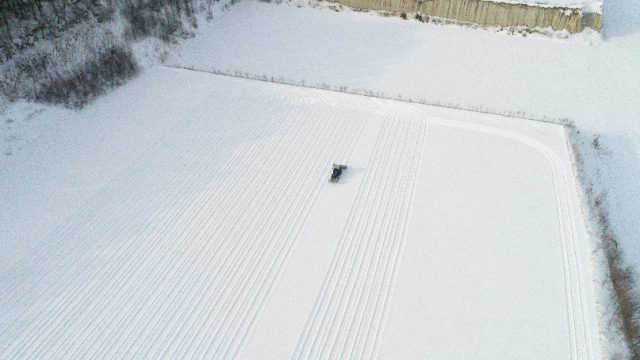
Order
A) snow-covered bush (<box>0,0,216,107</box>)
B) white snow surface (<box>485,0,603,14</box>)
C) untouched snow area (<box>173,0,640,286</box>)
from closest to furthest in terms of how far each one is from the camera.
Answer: snow-covered bush (<box>0,0,216,107</box>) < untouched snow area (<box>173,0,640,286</box>) < white snow surface (<box>485,0,603,14</box>)

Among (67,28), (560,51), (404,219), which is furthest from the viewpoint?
(560,51)

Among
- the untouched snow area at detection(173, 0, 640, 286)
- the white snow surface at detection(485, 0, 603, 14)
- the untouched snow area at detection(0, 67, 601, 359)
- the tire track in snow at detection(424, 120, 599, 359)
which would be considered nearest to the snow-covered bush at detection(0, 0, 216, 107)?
the untouched snow area at detection(0, 67, 601, 359)

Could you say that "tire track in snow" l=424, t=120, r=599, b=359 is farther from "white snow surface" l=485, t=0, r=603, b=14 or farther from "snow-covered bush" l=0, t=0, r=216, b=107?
"snow-covered bush" l=0, t=0, r=216, b=107

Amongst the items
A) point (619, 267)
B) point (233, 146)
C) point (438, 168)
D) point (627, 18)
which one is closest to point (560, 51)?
point (627, 18)

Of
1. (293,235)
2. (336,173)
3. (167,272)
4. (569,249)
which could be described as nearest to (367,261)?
(293,235)

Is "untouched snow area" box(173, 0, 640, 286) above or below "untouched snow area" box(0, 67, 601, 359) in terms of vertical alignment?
above

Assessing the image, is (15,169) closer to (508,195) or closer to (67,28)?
(67,28)
